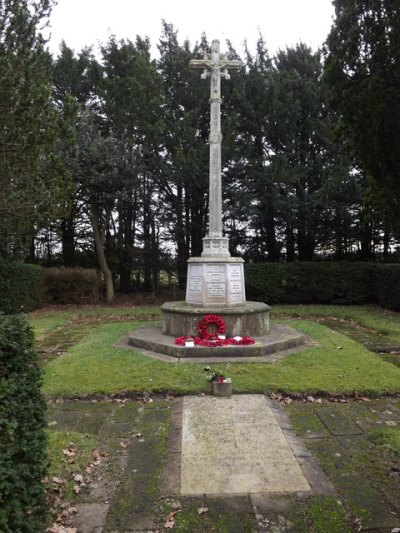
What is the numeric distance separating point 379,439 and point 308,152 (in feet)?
52.2

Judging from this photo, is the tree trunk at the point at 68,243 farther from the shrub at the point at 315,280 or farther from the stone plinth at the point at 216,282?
the stone plinth at the point at 216,282

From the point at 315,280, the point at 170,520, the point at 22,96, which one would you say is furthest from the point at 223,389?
the point at 315,280

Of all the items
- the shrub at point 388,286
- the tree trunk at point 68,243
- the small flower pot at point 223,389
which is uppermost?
the tree trunk at point 68,243

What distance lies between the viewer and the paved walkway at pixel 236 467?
2.73m

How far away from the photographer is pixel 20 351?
252 centimetres

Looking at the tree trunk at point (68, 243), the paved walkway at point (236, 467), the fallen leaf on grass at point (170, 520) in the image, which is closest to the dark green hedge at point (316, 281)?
the tree trunk at point (68, 243)

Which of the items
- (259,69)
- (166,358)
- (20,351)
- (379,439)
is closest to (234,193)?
(259,69)

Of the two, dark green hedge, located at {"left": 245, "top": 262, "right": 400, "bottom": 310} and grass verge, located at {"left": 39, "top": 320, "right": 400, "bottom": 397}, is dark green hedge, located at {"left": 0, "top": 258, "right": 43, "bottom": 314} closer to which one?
grass verge, located at {"left": 39, "top": 320, "right": 400, "bottom": 397}

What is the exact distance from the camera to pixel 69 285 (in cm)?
1533

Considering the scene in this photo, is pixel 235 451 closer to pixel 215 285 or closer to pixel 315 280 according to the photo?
pixel 215 285

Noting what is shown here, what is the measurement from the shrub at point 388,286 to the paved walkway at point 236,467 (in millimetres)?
9376

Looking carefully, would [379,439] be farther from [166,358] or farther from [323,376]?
[166,358]

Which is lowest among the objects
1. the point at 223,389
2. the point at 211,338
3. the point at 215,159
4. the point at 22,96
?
the point at 223,389

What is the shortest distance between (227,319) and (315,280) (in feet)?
27.7
